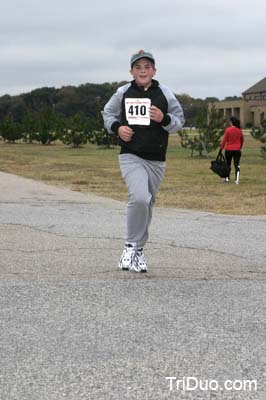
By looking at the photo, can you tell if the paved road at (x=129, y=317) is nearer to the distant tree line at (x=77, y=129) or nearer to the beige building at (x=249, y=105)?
the distant tree line at (x=77, y=129)

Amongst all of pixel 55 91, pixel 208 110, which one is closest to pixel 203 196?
pixel 208 110

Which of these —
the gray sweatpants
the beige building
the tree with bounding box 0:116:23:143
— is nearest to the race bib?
the gray sweatpants

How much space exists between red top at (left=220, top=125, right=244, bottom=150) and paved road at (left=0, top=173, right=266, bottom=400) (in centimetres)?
895

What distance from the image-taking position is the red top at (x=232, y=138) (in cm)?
1730

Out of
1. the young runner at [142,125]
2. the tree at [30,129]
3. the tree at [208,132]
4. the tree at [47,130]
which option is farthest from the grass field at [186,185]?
the tree at [30,129]

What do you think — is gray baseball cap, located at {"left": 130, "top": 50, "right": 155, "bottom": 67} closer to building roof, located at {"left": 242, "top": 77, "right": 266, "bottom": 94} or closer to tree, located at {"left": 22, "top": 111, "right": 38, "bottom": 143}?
tree, located at {"left": 22, "top": 111, "right": 38, "bottom": 143}

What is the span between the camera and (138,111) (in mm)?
5684

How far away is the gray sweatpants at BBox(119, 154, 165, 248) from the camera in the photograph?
19.0 feet

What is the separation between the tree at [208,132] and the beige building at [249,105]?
3573 inches

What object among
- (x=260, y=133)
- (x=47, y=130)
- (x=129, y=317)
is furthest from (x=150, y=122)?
(x=47, y=130)

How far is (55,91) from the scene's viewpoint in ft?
465

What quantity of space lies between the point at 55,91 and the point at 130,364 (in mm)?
140891

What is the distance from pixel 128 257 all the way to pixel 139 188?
2.19 ft

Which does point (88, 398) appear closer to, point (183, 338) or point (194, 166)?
point (183, 338)
